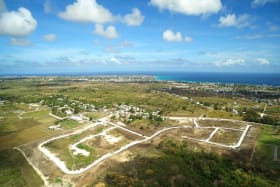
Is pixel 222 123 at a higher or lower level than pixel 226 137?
higher

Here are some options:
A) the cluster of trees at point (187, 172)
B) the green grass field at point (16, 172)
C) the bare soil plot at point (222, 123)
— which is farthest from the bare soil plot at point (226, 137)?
the green grass field at point (16, 172)

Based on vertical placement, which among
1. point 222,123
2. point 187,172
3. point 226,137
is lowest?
point 187,172

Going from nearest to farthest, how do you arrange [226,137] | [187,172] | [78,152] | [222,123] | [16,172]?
[16,172]
[187,172]
[78,152]
[226,137]
[222,123]

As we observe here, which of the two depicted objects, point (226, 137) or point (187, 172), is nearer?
point (187, 172)

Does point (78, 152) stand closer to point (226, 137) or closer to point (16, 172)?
point (16, 172)

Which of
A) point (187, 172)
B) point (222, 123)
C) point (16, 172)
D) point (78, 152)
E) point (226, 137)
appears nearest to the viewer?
point (16, 172)

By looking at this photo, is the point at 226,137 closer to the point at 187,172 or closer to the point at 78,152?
the point at 187,172

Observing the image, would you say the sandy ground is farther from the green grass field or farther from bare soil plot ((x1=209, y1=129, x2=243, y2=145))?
the green grass field

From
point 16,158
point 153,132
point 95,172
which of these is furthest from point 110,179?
point 153,132

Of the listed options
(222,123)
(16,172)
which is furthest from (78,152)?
(222,123)
